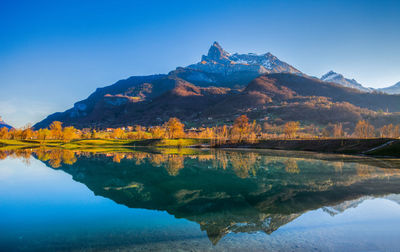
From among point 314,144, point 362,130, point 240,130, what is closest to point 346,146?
point 314,144

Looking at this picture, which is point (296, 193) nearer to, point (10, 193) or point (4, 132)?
point (10, 193)

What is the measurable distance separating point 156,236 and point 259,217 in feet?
20.3

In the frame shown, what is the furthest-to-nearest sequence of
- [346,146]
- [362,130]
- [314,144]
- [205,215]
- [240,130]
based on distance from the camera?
1. [240,130]
2. [362,130]
3. [314,144]
4. [346,146]
5. [205,215]

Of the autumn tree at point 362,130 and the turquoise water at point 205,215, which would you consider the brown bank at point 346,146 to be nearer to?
the autumn tree at point 362,130

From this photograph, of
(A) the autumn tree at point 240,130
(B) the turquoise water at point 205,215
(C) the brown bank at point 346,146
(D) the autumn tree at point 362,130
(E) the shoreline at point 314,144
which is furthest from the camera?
(A) the autumn tree at point 240,130

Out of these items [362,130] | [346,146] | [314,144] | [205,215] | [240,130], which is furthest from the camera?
[240,130]

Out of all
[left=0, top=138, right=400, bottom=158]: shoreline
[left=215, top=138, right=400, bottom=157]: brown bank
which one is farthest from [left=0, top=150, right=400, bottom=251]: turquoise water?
[left=0, top=138, right=400, bottom=158]: shoreline

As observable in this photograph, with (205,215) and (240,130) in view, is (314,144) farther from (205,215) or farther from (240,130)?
(205,215)

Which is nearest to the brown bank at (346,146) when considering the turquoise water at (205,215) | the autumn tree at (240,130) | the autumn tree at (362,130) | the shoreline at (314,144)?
the shoreline at (314,144)

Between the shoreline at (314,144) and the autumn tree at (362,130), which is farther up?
the autumn tree at (362,130)

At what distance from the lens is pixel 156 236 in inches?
445

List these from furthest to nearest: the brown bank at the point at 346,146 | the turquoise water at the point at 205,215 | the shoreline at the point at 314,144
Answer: the shoreline at the point at 314,144 → the brown bank at the point at 346,146 → the turquoise water at the point at 205,215

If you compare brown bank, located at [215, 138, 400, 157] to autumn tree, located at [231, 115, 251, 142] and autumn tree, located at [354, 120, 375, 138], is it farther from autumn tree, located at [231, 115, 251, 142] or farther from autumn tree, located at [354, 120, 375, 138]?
autumn tree, located at [354, 120, 375, 138]

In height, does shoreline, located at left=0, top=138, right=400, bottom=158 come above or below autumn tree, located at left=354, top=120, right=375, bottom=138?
below
